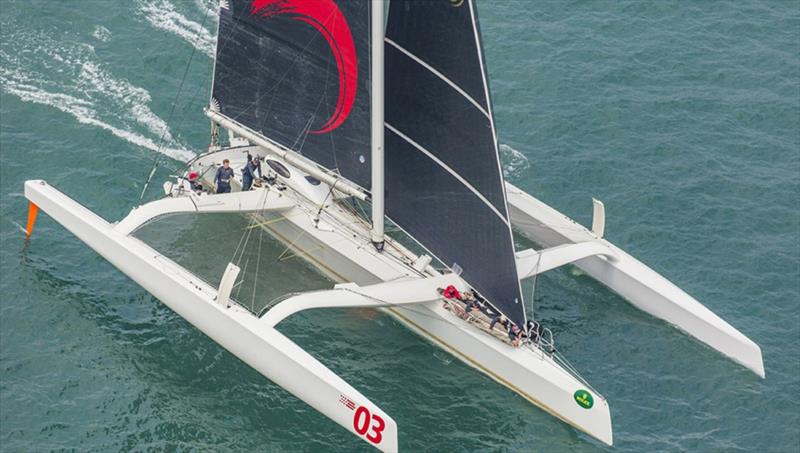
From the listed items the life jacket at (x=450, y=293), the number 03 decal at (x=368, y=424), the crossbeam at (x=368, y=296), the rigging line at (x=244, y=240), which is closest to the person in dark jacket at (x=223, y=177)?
the rigging line at (x=244, y=240)

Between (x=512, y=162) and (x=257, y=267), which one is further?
(x=512, y=162)

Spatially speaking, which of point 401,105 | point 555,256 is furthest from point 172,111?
point 555,256

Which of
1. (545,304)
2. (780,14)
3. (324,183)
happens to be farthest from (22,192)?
(780,14)

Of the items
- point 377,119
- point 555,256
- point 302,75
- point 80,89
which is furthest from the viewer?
point 80,89

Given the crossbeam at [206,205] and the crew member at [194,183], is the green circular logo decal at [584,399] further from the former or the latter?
the crew member at [194,183]

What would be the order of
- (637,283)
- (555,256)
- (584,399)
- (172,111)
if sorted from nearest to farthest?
(584,399), (555,256), (637,283), (172,111)

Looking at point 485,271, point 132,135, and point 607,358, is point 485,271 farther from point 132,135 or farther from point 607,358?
point 132,135

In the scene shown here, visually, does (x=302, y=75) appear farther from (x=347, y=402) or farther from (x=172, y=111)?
(x=172, y=111)
